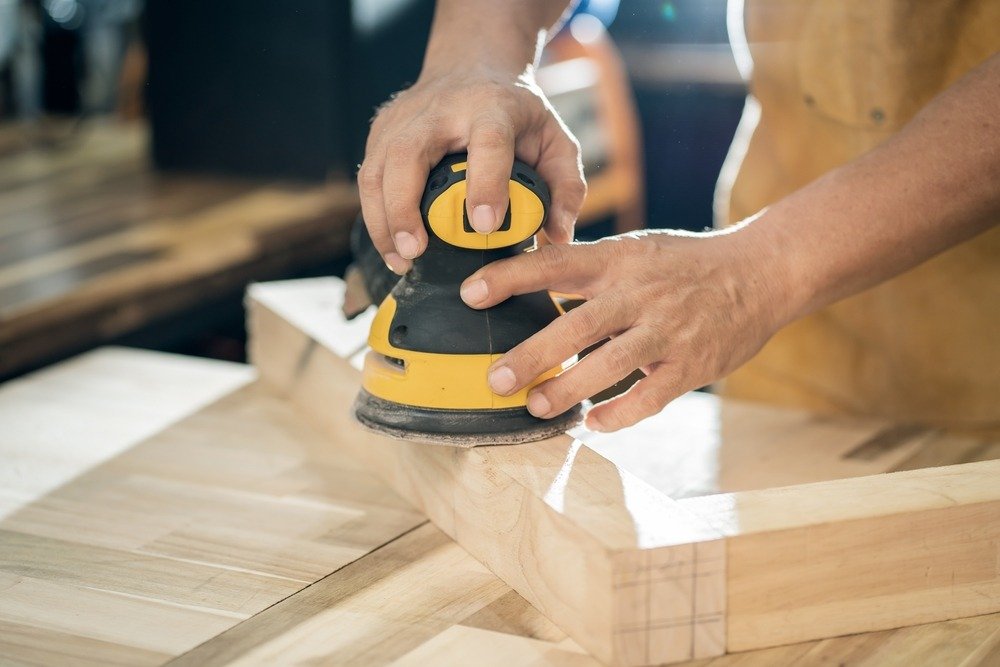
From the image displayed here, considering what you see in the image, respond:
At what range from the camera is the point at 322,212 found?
285 cm

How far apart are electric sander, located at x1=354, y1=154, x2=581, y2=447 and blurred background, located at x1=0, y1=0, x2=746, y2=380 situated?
1183mm

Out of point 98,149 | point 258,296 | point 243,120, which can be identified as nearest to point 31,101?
point 98,149

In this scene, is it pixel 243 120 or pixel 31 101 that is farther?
pixel 31 101

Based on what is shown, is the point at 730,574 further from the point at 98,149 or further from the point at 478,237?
the point at 98,149

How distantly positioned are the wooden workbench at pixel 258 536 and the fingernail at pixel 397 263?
8.8 inches

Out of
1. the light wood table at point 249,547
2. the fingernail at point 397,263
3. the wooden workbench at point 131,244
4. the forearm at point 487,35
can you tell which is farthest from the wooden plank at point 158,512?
the wooden workbench at point 131,244

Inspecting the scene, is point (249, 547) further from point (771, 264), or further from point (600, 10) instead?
point (600, 10)

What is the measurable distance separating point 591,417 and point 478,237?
0.19 m

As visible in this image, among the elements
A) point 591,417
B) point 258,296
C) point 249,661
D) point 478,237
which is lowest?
point 249,661

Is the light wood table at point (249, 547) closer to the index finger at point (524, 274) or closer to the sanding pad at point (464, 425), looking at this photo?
the sanding pad at point (464, 425)

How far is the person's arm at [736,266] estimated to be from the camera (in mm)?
966

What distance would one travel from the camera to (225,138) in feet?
10.7

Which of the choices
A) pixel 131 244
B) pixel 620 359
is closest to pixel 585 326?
pixel 620 359

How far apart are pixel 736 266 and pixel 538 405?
215 mm
